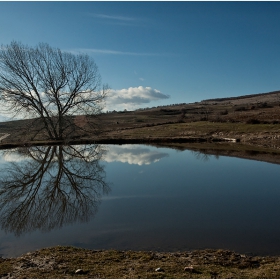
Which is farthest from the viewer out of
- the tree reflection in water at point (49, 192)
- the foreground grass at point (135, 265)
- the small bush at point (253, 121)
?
the small bush at point (253, 121)

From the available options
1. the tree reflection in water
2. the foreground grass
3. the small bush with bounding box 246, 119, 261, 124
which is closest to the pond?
the tree reflection in water

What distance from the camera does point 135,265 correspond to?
16.4 feet

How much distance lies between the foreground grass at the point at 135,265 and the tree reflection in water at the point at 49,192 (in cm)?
232

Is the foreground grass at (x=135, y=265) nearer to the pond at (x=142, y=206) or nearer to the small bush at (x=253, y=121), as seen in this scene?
the pond at (x=142, y=206)

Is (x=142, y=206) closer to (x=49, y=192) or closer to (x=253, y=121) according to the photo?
(x=49, y=192)

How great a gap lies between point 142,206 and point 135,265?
423 centimetres

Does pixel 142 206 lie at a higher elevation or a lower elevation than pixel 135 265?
higher

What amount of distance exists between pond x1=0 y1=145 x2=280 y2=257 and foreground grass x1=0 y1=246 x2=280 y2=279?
0.70 metres

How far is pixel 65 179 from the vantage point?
1325cm

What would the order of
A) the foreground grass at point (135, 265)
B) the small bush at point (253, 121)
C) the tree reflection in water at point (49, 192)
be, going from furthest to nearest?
the small bush at point (253, 121)
the tree reflection in water at point (49, 192)
the foreground grass at point (135, 265)

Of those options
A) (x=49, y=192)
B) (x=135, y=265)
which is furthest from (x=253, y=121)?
(x=135, y=265)

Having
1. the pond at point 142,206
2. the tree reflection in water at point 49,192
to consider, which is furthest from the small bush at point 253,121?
the tree reflection in water at point 49,192

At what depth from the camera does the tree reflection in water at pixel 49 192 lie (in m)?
8.24

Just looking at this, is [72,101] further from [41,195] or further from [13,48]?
[41,195]
